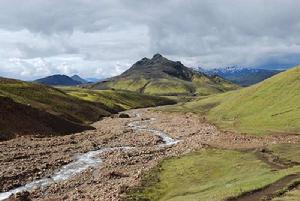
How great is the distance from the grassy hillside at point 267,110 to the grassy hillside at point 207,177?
37.5m

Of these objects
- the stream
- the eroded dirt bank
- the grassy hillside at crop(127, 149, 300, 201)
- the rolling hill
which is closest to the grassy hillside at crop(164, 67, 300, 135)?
the eroded dirt bank

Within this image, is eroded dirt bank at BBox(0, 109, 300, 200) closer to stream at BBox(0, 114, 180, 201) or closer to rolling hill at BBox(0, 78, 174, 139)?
stream at BBox(0, 114, 180, 201)

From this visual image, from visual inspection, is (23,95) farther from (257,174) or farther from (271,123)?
(257,174)

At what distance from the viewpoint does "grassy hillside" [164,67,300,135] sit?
116 meters

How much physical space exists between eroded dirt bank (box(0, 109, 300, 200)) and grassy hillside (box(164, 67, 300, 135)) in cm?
1231

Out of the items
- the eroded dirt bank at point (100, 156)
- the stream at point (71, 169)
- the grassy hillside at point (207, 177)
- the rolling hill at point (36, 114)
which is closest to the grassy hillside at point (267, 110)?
the eroded dirt bank at point (100, 156)

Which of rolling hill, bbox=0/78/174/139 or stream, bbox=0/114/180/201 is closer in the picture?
stream, bbox=0/114/180/201

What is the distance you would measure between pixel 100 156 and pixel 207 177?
102 feet

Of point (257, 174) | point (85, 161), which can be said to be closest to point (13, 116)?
point (85, 161)

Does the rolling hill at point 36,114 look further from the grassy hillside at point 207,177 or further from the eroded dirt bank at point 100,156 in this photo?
the grassy hillside at point 207,177

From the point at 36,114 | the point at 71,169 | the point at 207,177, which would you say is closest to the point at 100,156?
the point at 71,169

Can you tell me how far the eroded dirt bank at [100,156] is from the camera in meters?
58.7

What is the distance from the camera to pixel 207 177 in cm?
6147

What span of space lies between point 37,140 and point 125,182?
172 ft
